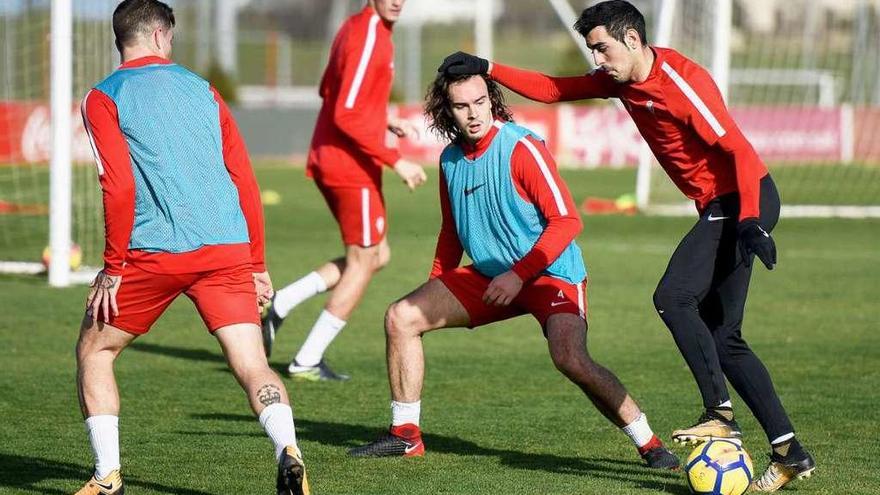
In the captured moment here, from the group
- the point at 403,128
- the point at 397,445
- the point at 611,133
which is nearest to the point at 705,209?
the point at 397,445

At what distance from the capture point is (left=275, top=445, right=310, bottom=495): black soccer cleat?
524cm

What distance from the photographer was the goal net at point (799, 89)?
2131 centimetres

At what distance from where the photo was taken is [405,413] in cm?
684

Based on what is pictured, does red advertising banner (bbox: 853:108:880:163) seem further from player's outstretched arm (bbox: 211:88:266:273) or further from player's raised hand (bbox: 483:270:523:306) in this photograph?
player's outstretched arm (bbox: 211:88:266:273)

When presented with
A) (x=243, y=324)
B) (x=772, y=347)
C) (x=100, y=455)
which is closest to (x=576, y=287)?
(x=243, y=324)

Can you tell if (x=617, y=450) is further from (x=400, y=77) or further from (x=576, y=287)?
(x=400, y=77)

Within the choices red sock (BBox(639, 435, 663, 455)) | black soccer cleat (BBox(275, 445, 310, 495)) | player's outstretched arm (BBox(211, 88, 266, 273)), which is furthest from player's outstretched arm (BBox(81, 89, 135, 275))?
red sock (BBox(639, 435, 663, 455))

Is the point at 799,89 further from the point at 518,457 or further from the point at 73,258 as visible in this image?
the point at 518,457

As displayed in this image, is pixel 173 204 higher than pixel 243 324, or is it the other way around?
pixel 173 204

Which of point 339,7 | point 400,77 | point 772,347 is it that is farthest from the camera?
point 339,7

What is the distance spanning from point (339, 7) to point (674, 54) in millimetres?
51540

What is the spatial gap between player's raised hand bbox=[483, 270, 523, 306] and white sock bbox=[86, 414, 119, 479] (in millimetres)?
1653

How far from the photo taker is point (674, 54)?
639 cm

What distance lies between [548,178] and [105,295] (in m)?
2.04
